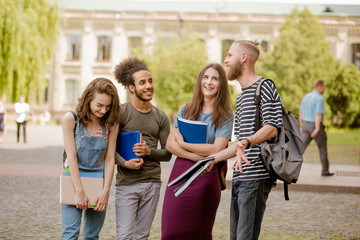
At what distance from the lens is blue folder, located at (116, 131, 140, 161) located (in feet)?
13.6

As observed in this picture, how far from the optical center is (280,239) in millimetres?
6102

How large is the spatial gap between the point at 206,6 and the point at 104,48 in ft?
36.3

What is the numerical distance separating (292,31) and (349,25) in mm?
10212

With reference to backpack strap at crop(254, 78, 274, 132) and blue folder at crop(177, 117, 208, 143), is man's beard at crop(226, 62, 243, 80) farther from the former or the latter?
blue folder at crop(177, 117, 208, 143)

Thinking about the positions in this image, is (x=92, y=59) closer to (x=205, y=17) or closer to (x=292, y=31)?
(x=205, y=17)

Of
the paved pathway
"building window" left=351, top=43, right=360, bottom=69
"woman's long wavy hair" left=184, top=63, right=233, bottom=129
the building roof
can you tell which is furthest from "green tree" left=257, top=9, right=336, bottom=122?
"woman's long wavy hair" left=184, top=63, right=233, bottom=129

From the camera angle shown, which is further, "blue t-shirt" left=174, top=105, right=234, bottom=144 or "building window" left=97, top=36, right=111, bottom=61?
"building window" left=97, top=36, right=111, bottom=61

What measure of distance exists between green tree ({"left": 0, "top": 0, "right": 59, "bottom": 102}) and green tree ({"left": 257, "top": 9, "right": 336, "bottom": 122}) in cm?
1744

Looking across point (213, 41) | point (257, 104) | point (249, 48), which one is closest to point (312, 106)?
point (249, 48)

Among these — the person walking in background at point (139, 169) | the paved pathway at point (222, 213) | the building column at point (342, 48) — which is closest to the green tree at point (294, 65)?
the building column at point (342, 48)

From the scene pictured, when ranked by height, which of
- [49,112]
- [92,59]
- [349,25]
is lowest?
[49,112]

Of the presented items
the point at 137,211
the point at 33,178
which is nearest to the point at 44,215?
the point at 137,211

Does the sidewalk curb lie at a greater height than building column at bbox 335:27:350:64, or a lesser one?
lesser

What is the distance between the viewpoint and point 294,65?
38.7m
